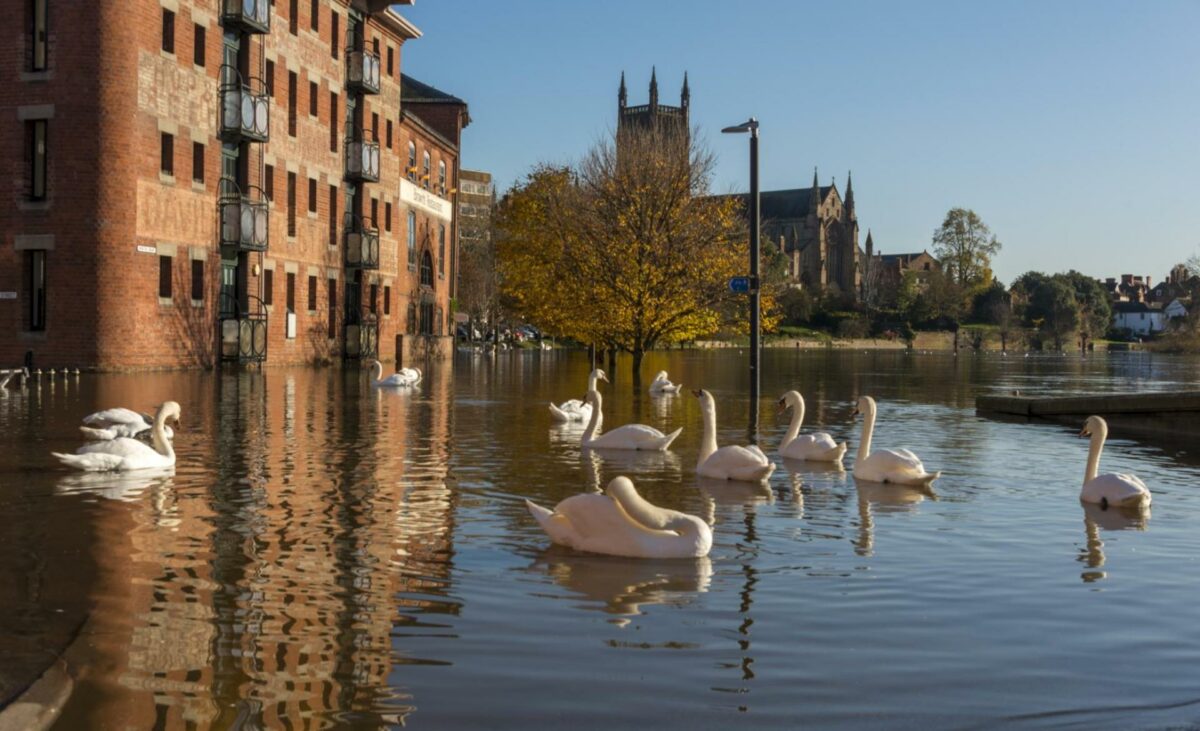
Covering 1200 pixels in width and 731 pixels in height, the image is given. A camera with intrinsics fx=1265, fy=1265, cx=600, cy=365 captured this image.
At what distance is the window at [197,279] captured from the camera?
38625 millimetres

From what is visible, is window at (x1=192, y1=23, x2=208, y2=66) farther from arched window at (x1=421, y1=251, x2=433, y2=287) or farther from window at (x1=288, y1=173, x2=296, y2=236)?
arched window at (x1=421, y1=251, x2=433, y2=287)

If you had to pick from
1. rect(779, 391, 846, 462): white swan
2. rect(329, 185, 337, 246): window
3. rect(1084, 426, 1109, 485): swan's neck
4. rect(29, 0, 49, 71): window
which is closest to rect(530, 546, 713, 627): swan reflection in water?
rect(1084, 426, 1109, 485): swan's neck

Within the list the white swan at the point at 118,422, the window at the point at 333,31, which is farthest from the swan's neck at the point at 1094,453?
the window at the point at 333,31

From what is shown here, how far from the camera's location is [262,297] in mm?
43125

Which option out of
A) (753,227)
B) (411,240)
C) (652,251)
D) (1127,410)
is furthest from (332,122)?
(1127,410)

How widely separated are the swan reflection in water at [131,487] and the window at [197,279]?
88.9ft

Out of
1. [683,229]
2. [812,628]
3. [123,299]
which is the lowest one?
[812,628]

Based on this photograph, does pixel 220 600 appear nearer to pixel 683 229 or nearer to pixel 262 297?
pixel 683 229

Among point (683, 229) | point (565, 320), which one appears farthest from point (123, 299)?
point (683, 229)

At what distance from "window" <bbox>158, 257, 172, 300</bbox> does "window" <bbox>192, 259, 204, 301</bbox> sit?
146cm

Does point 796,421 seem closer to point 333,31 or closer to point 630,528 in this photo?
point 630,528

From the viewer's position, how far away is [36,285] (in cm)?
3472

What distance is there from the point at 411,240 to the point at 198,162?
76.5ft

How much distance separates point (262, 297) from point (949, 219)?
11739 cm
